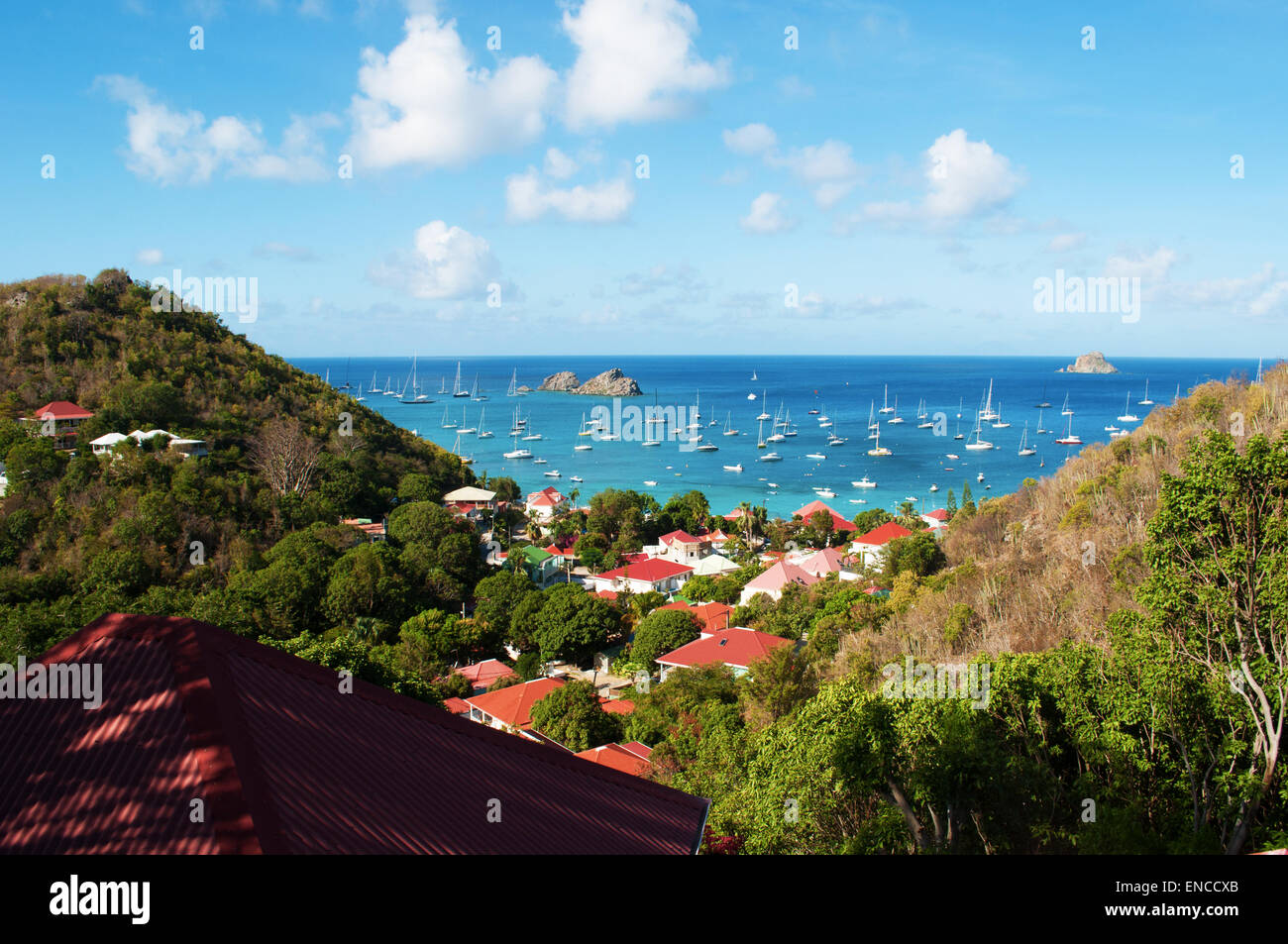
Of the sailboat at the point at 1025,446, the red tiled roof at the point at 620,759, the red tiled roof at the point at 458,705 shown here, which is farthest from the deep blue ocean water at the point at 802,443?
the red tiled roof at the point at 458,705

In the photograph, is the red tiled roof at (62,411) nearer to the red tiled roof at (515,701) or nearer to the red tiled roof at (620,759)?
the red tiled roof at (515,701)

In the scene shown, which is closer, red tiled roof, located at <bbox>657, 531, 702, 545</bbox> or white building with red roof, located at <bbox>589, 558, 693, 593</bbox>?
white building with red roof, located at <bbox>589, 558, 693, 593</bbox>

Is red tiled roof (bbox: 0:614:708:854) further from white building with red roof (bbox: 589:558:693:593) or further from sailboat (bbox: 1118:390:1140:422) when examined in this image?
sailboat (bbox: 1118:390:1140:422)

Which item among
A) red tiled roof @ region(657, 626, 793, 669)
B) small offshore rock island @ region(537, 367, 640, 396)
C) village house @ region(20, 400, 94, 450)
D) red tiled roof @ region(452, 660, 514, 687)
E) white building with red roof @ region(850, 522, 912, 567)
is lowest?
red tiled roof @ region(452, 660, 514, 687)

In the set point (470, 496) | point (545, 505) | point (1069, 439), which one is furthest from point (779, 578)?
point (1069, 439)

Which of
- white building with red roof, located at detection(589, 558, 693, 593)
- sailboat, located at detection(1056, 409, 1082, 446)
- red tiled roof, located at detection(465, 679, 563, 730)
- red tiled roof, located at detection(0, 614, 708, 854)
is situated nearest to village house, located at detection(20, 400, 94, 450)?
white building with red roof, located at detection(589, 558, 693, 593)

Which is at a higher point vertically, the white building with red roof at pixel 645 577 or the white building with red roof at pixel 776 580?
the white building with red roof at pixel 776 580

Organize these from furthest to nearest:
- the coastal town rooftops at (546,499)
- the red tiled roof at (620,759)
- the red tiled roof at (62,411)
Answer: the coastal town rooftops at (546,499)
the red tiled roof at (62,411)
the red tiled roof at (620,759)

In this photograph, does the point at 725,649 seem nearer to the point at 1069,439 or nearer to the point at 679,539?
the point at 679,539
